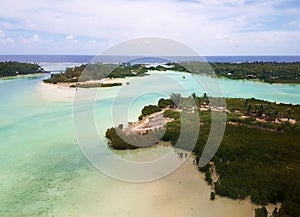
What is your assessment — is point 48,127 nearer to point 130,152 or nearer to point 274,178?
point 130,152

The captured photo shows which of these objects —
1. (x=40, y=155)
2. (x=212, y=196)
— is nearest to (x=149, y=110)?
(x=40, y=155)

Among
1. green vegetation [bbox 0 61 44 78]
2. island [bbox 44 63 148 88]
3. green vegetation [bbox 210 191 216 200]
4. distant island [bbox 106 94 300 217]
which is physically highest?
green vegetation [bbox 0 61 44 78]

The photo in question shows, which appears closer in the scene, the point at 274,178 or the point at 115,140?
the point at 274,178

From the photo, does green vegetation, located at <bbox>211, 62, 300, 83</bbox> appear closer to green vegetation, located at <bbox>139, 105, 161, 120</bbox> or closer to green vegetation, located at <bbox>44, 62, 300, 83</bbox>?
green vegetation, located at <bbox>44, 62, 300, 83</bbox>

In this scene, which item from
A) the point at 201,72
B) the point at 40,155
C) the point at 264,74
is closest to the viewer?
the point at 40,155

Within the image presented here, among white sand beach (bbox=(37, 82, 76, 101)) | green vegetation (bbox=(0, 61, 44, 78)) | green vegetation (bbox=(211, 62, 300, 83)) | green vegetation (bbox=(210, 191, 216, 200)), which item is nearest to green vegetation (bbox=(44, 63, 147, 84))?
white sand beach (bbox=(37, 82, 76, 101))

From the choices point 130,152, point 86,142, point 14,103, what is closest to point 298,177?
point 130,152

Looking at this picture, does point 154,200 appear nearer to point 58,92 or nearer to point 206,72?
point 58,92

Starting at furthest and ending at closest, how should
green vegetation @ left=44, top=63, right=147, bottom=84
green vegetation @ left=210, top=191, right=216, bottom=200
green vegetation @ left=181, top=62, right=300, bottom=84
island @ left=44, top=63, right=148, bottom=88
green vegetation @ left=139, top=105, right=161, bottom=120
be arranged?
1. green vegetation @ left=181, top=62, right=300, bottom=84
2. green vegetation @ left=44, top=63, right=147, bottom=84
3. island @ left=44, top=63, right=148, bottom=88
4. green vegetation @ left=139, top=105, right=161, bottom=120
5. green vegetation @ left=210, top=191, right=216, bottom=200

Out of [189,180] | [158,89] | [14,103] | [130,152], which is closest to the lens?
[189,180]
